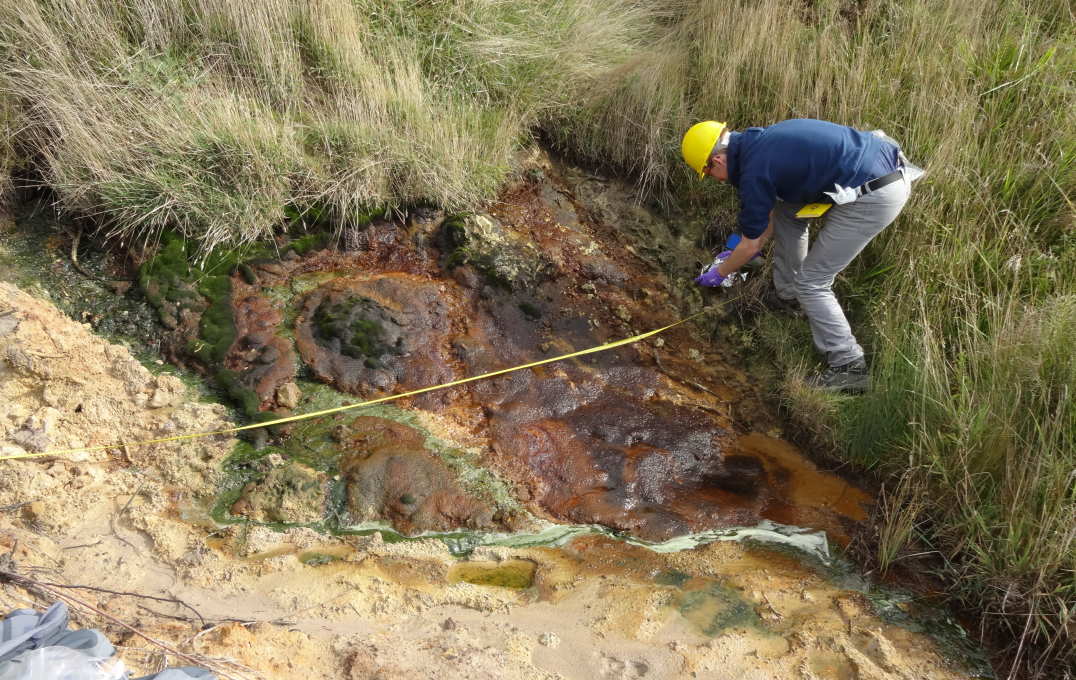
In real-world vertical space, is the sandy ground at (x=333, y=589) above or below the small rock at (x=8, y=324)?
below

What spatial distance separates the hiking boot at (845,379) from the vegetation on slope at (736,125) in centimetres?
12

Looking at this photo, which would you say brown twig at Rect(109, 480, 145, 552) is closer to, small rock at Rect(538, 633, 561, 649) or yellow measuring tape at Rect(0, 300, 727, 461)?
yellow measuring tape at Rect(0, 300, 727, 461)

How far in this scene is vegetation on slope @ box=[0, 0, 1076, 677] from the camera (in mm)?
3113

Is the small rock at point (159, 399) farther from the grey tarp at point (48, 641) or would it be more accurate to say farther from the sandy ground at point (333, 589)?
the grey tarp at point (48, 641)

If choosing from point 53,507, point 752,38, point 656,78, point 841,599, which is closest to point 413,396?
point 53,507

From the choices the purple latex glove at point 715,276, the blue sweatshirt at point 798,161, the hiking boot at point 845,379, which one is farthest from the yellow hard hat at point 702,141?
the hiking boot at point 845,379

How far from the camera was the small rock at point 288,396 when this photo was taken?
3531mm

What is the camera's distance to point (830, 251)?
12.6 ft

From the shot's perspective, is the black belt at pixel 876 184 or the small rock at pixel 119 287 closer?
the black belt at pixel 876 184

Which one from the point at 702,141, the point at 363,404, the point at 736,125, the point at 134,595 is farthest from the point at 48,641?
the point at 736,125

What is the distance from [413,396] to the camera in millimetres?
3713

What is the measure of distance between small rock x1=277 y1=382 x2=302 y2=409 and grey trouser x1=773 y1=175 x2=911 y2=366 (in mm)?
2634

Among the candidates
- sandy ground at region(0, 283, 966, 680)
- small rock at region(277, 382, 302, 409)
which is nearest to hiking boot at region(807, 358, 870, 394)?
sandy ground at region(0, 283, 966, 680)

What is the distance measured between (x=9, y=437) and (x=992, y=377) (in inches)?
162
